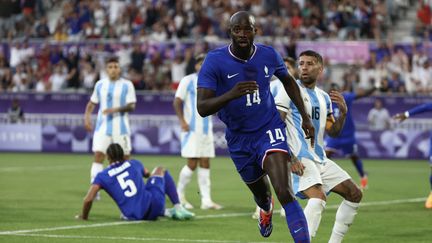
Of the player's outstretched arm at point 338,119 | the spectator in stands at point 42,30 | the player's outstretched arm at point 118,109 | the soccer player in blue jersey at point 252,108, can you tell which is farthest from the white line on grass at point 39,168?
the soccer player in blue jersey at point 252,108

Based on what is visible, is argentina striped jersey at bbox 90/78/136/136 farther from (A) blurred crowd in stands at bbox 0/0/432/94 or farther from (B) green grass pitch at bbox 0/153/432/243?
(A) blurred crowd in stands at bbox 0/0/432/94

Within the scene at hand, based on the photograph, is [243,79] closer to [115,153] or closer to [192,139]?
[115,153]

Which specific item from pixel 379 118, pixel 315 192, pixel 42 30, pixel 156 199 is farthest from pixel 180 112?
pixel 42 30

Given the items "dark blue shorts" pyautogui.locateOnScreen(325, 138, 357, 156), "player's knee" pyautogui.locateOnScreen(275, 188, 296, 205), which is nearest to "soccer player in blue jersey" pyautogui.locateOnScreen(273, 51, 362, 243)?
"player's knee" pyautogui.locateOnScreen(275, 188, 296, 205)

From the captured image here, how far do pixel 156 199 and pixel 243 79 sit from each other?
186 inches

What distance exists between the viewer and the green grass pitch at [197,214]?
39.0 feet

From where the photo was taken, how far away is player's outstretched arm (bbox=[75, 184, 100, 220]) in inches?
523

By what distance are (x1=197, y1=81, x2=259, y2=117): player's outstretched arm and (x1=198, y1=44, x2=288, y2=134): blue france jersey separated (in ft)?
0.37

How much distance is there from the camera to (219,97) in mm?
8773

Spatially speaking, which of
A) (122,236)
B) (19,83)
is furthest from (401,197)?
(19,83)

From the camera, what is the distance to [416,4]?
34.7m

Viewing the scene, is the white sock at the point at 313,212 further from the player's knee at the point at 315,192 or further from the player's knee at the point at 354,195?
the player's knee at the point at 354,195

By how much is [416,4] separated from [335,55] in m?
5.47

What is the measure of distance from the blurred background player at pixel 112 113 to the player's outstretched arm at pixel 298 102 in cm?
761
